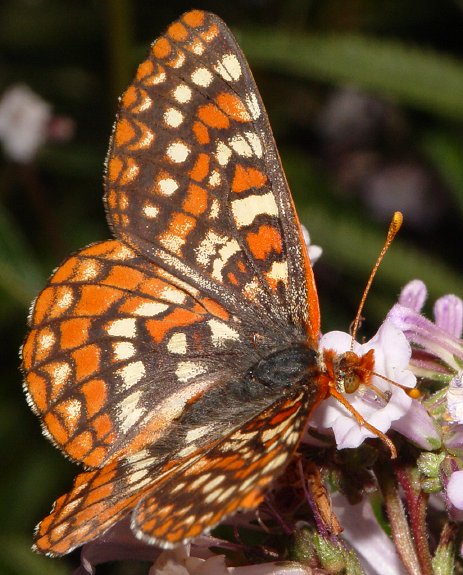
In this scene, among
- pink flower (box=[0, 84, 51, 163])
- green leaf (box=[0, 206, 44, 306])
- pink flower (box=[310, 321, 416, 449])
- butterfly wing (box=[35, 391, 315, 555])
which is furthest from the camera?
pink flower (box=[0, 84, 51, 163])

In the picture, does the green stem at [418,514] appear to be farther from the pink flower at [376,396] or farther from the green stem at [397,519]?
the pink flower at [376,396]

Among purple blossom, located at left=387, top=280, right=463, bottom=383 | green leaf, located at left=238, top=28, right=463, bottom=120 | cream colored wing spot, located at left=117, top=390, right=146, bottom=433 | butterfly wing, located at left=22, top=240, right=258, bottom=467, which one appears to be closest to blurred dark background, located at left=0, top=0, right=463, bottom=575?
green leaf, located at left=238, top=28, right=463, bottom=120

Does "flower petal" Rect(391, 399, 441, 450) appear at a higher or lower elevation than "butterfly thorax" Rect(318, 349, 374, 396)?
lower

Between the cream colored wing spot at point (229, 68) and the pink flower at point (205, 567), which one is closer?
the pink flower at point (205, 567)

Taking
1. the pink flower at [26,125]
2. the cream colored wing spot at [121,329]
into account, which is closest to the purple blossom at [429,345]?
the cream colored wing spot at [121,329]

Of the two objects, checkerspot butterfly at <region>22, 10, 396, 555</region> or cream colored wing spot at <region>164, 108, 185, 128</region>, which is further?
cream colored wing spot at <region>164, 108, 185, 128</region>

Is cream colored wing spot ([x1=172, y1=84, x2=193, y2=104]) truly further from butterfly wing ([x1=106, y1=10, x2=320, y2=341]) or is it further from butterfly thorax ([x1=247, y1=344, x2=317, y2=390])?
butterfly thorax ([x1=247, y1=344, x2=317, y2=390])
